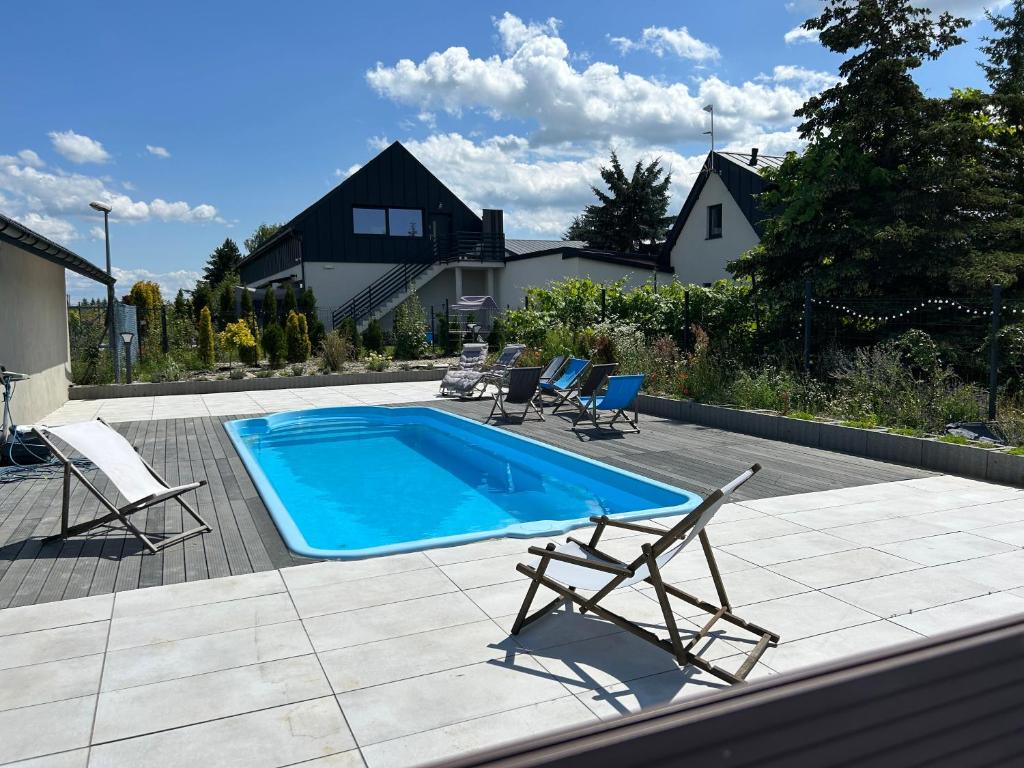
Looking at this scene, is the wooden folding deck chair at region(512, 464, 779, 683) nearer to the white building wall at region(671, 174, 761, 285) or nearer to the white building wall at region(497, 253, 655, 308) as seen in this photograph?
the white building wall at region(671, 174, 761, 285)

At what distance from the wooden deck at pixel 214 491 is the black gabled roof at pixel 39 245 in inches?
105

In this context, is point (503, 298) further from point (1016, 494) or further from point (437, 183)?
point (1016, 494)

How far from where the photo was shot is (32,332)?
11906 millimetres

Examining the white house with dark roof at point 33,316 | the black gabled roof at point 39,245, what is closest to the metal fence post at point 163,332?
the white house with dark roof at point 33,316

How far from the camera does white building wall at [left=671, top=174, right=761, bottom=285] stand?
22.2m

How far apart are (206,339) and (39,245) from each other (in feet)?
27.0

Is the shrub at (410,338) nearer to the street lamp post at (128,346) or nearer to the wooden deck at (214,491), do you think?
the street lamp post at (128,346)

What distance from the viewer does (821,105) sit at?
40.2 ft

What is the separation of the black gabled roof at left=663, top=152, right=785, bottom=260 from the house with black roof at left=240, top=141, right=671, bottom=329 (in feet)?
11.6

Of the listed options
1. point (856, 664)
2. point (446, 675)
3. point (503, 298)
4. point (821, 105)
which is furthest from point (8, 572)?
point (503, 298)

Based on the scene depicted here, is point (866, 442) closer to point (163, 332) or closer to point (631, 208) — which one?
point (163, 332)

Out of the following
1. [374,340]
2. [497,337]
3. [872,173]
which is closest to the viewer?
[872,173]

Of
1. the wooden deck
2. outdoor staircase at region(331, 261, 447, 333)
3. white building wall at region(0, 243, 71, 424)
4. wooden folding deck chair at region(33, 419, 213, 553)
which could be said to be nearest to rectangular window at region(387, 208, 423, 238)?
outdoor staircase at region(331, 261, 447, 333)

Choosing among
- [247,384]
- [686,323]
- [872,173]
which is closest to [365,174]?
[247,384]
